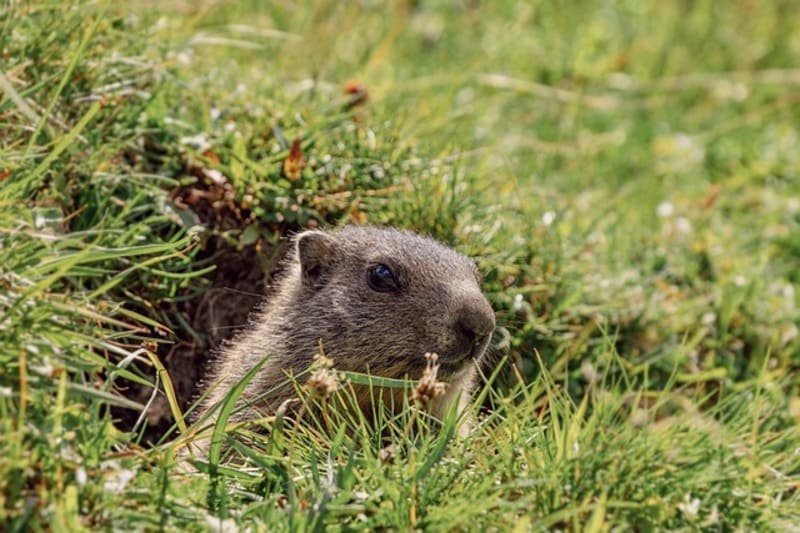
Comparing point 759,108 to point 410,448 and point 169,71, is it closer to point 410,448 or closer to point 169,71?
point 169,71

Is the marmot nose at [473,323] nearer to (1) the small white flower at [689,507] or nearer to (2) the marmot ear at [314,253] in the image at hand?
(2) the marmot ear at [314,253]

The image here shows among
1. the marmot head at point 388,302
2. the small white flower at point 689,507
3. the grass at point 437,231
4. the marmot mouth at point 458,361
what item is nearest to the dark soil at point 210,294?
the grass at point 437,231

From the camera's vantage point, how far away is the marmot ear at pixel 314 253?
493cm

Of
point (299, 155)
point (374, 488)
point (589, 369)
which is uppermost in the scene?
point (299, 155)

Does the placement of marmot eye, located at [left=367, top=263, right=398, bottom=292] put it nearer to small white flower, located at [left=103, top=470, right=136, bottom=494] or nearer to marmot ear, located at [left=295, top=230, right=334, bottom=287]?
marmot ear, located at [left=295, top=230, right=334, bottom=287]

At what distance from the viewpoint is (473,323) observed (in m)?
4.41

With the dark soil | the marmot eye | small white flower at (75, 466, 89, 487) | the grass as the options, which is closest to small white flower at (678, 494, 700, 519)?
the grass

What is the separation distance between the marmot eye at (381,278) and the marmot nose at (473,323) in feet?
1.24

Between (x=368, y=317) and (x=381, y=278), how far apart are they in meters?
0.19

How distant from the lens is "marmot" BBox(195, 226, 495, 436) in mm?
4445

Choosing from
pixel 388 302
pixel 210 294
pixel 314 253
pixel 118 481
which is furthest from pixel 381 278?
pixel 118 481

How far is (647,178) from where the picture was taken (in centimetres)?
787

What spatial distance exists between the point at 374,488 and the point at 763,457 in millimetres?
1406

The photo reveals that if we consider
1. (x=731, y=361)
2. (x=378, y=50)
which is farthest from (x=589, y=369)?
(x=378, y=50)
